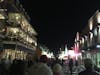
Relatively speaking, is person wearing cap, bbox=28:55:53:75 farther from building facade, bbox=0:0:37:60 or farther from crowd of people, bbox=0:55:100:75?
building facade, bbox=0:0:37:60

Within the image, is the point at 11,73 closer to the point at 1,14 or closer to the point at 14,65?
the point at 14,65

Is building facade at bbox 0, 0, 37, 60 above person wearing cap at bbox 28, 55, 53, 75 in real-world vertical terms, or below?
above

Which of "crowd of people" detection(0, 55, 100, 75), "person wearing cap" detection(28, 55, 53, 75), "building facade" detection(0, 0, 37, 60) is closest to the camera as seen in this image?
"crowd of people" detection(0, 55, 100, 75)

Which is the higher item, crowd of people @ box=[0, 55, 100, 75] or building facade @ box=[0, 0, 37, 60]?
building facade @ box=[0, 0, 37, 60]

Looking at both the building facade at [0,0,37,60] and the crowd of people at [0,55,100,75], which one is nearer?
the crowd of people at [0,55,100,75]

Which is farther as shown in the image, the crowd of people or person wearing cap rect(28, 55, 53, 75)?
person wearing cap rect(28, 55, 53, 75)

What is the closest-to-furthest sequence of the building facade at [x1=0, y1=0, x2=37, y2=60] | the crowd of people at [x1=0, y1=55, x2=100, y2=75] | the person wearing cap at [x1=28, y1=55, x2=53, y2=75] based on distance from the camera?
the crowd of people at [x1=0, y1=55, x2=100, y2=75] → the person wearing cap at [x1=28, y1=55, x2=53, y2=75] → the building facade at [x1=0, y1=0, x2=37, y2=60]

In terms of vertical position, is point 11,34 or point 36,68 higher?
point 11,34

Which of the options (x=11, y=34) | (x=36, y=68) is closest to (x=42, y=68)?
(x=36, y=68)

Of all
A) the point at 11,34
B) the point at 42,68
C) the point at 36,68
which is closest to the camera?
the point at 42,68

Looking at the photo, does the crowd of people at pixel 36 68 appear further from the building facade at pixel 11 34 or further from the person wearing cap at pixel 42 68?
the building facade at pixel 11 34

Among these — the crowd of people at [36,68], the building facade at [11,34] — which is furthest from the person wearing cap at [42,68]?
the building facade at [11,34]

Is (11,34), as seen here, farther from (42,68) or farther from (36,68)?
(42,68)

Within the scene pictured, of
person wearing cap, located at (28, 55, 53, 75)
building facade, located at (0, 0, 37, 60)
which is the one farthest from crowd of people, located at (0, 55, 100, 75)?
building facade, located at (0, 0, 37, 60)
